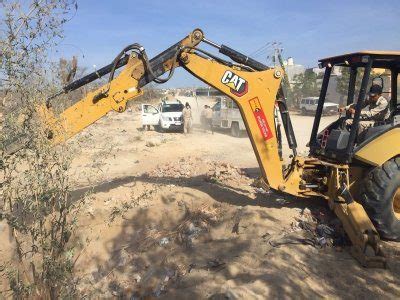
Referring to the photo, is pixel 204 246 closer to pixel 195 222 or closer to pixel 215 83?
pixel 195 222

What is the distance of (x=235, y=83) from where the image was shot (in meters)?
6.48

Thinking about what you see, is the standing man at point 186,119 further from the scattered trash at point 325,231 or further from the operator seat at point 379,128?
the scattered trash at point 325,231

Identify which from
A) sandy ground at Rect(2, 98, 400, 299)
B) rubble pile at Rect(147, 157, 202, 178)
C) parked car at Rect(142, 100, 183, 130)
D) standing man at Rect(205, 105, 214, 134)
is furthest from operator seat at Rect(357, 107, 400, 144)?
standing man at Rect(205, 105, 214, 134)

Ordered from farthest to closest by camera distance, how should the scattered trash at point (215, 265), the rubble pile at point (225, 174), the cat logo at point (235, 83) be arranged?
the rubble pile at point (225, 174), the cat logo at point (235, 83), the scattered trash at point (215, 265)

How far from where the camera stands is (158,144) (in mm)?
18141

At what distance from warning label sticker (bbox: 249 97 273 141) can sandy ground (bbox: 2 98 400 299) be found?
131cm

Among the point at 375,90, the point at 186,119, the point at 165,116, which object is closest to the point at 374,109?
the point at 375,90

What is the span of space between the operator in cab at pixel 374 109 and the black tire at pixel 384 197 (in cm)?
106

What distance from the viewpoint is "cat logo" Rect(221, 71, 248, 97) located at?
255 inches

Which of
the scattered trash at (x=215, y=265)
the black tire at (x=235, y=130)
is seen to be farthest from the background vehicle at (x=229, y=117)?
the scattered trash at (x=215, y=265)

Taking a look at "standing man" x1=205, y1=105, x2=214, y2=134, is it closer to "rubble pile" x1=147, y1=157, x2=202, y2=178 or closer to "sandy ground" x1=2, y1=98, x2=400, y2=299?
"rubble pile" x1=147, y1=157, x2=202, y2=178

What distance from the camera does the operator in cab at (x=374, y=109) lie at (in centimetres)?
684

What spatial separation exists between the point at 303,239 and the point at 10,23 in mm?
4526

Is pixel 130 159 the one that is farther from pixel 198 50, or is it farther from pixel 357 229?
pixel 357 229
